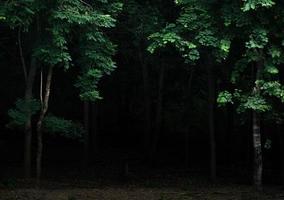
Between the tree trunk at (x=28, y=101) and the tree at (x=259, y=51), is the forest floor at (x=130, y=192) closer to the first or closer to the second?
the tree trunk at (x=28, y=101)

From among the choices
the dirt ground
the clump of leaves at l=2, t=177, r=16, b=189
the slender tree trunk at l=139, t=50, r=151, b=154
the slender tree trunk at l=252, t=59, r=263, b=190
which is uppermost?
the slender tree trunk at l=139, t=50, r=151, b=154

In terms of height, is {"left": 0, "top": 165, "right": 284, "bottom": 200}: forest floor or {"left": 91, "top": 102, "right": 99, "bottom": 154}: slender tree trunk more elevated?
{"left": 91, "top": 102, "right": 99, "bottom": 154}: slender tree trunk

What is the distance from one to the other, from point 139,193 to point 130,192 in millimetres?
447

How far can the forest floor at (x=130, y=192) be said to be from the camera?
19516 millimetres

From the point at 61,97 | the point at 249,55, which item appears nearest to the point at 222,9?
the point at 249,55

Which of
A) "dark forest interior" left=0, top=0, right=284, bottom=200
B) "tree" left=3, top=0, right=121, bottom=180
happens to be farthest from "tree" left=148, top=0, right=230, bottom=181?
"tree" left=3, top=0, right=121, bottom=180

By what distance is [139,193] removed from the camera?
21125 millimetres

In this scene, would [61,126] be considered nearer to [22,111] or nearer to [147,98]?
[22,111]

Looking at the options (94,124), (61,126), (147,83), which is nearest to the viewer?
(61,126)

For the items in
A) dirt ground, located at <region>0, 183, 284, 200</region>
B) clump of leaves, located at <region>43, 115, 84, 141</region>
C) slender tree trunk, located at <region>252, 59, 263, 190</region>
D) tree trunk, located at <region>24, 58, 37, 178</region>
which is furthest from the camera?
tree trunk, located at <region>24, 58, 37, 178</region>

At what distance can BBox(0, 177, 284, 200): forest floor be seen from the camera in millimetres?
19516

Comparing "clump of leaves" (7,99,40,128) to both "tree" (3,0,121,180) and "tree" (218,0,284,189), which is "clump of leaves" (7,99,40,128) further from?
"tree" (218,0,284,189)

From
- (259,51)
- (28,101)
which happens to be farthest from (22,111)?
(259,51)

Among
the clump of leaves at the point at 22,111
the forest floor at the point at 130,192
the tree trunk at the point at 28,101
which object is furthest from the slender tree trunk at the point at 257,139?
the tree trunk at the point at 28,101
